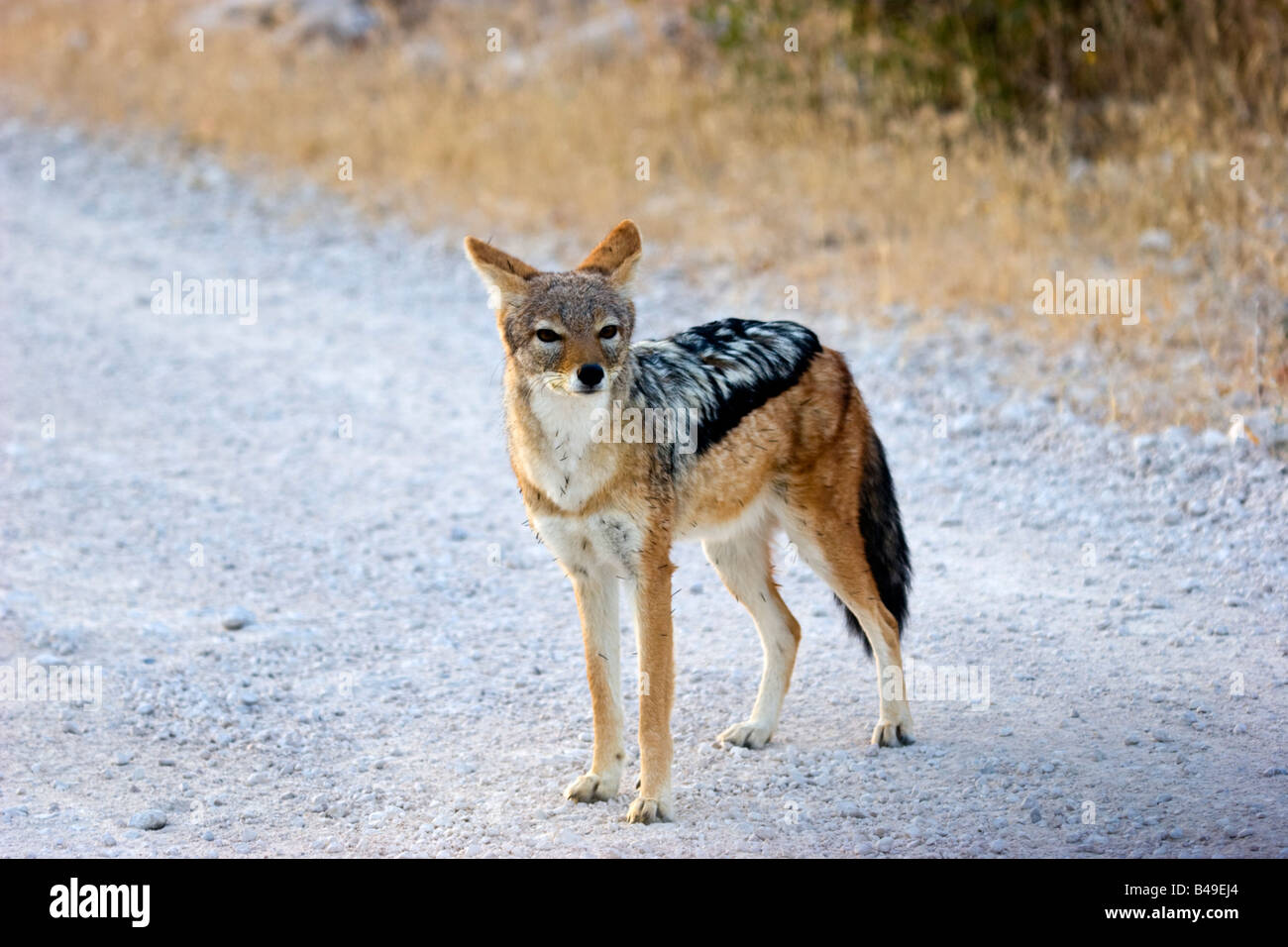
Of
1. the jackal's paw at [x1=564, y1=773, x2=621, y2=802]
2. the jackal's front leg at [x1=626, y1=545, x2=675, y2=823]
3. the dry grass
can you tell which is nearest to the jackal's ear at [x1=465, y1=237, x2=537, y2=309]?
the jackal's front leg at [x1=626, y1=545, x2=675, y2=823]

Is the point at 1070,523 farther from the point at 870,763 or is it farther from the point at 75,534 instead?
the point at 75,534

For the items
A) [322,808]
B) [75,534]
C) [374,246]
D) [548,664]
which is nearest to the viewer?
[322,808]

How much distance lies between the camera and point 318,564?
6566mm

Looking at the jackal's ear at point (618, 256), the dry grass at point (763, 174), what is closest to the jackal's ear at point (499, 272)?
the jackal's ear at point (618, 256)

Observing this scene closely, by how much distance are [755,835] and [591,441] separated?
4.48 ft

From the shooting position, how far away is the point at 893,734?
4754 millimetres

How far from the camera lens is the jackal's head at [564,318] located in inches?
172

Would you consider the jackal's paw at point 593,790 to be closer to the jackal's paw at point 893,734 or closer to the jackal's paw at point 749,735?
the jackal's paw at point 749,735

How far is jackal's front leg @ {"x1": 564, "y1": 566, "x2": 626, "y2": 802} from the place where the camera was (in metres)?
4.53

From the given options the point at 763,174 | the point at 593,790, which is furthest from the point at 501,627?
the point at 763,174

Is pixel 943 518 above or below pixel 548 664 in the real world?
above

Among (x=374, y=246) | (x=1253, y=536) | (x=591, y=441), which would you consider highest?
(x=374, y=246)

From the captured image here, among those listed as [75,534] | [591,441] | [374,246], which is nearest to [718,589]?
[591,441]

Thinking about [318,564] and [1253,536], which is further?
[318,564]
